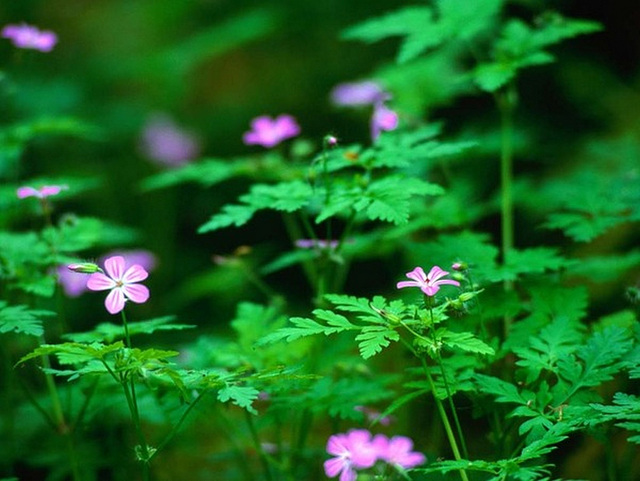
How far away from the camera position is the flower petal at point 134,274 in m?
1.94

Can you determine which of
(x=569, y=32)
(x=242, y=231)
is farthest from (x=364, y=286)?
(x=569, y=32)

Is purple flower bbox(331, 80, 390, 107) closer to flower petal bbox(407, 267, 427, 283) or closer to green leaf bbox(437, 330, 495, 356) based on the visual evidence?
flower petal bbox(407, 267, 427, 283)

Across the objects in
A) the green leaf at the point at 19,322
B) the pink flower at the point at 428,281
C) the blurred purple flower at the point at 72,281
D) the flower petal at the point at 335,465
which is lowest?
the flower petal at the point at 335,465

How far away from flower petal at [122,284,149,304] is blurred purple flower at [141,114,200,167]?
4.23 meters

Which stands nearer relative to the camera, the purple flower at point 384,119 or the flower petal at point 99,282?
the flower petal at point 99,282

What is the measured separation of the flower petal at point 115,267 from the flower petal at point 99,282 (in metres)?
0.01

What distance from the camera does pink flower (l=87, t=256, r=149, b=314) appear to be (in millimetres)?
1910

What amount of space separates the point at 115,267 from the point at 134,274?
2.0 inches

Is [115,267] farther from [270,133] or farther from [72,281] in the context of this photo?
[72,281]

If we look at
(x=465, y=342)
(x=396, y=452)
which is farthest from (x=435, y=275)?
(x=396, y=452)

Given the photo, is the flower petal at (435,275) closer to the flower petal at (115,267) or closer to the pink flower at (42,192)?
the flower petal at (115,267)

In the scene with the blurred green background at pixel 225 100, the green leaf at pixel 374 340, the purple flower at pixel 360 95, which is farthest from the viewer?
the blurred green background at pixel 225 100

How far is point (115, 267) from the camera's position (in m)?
1.95

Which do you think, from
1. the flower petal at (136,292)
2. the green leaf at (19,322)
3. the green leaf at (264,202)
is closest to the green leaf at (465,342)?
the green leaf at (264,202)
